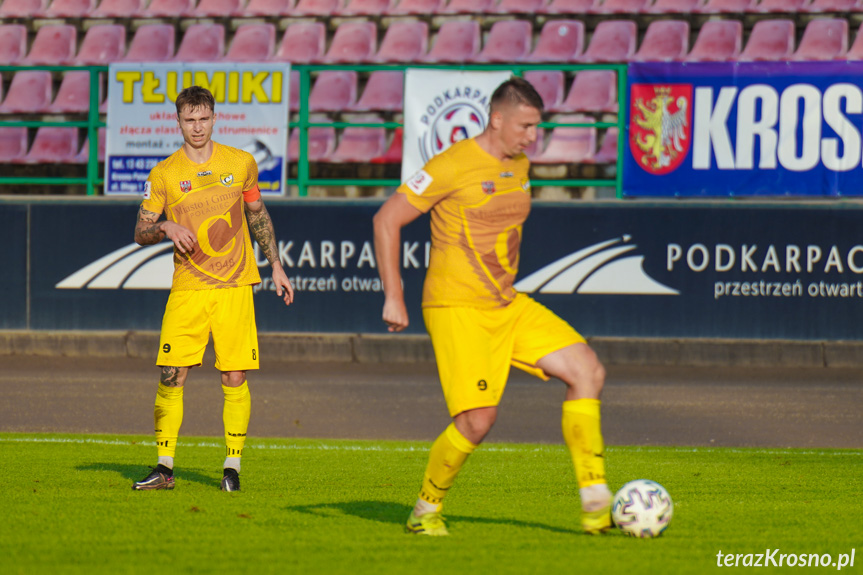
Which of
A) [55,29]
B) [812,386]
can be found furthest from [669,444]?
[55,29]

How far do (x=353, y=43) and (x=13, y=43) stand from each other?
5.78 meters

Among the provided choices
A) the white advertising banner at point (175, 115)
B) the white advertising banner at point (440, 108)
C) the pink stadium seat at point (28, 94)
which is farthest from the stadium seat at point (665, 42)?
the pink stadium seat at point (28, 94)

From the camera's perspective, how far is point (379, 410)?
1102 centimetres

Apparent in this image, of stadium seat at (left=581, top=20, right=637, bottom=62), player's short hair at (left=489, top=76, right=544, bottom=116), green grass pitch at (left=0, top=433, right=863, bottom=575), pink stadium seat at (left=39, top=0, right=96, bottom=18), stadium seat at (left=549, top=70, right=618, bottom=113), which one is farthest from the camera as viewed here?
pink stadium seat at (left=39, top=0, right=96, bottom=18)

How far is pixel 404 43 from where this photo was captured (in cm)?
1888

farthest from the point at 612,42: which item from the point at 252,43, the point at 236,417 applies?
the point at 236,417

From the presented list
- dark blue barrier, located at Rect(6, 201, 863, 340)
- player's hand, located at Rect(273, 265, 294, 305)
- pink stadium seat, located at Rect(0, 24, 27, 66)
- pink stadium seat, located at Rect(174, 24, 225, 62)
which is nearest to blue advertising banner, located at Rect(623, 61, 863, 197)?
dark blue barrier, located at Rect(6, 201, 863, 340)

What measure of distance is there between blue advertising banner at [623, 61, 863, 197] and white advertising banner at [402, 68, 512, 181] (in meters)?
1.83

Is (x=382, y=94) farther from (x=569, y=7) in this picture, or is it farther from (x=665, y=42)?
(x=665, y=42)

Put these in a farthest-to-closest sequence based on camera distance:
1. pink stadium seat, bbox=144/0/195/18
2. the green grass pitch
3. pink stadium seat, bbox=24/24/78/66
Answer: pink stadium seat, bbox=144/0/195/18 < pink stadium seat, bbox=24/24/78/66 < the green grass pitch

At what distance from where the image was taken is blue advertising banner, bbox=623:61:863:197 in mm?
14703

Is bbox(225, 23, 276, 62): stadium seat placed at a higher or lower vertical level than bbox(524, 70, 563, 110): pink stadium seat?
higher

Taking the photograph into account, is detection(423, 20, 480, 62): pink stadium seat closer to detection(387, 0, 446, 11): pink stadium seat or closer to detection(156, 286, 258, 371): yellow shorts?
detection(387, 0, 446, 11): pink stadium seat

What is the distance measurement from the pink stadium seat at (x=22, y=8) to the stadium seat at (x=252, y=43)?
11.8 ft
